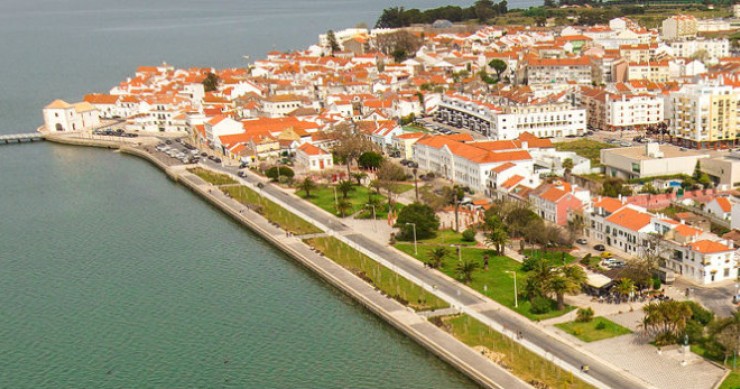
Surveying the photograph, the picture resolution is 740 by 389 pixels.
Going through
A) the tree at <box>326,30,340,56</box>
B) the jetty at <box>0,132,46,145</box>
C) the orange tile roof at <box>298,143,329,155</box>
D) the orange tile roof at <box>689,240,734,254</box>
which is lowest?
the orange tile roof at <box>689,240,734,254</box>

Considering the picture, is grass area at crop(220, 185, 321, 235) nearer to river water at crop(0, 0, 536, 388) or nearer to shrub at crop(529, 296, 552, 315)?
river water at crop(0, 0, 536, 388)

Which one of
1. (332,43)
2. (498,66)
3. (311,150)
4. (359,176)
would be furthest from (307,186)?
(332,43)

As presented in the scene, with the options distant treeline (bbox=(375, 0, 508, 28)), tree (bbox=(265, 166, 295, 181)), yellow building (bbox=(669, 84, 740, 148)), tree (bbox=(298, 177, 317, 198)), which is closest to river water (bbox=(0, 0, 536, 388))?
tree (bbox=(265, 166, 295, 181))

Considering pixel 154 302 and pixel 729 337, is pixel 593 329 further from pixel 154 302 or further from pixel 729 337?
pixel 154 302

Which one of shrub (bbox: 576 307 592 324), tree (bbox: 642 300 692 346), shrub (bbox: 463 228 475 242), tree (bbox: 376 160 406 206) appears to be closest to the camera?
tree (bbox: 642 300 692 346)

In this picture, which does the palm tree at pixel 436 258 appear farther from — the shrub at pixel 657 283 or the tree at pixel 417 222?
the shrub at pixel 657 283

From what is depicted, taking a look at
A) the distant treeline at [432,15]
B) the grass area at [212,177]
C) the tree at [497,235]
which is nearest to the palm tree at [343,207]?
the tree at [497,235]

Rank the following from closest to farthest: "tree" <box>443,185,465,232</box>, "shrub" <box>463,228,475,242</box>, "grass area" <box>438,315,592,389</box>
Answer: "grass area" <box>438,315,592,389</box>
"shrub" <box>463,228,475,242</box>
"tree" <box>443,185,465,232</box>
